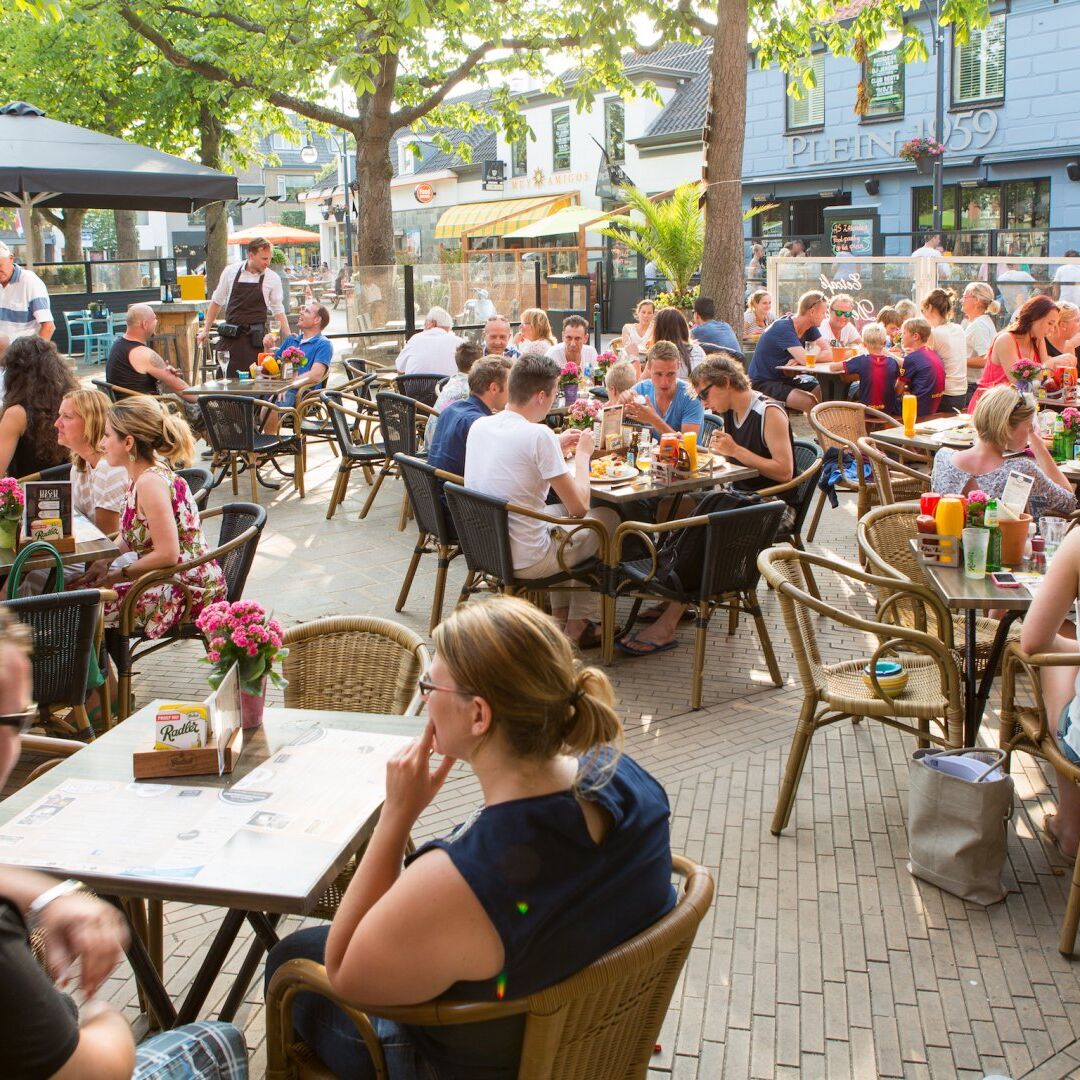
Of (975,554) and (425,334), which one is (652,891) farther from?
(425,334)

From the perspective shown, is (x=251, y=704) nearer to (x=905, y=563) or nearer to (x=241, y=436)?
(x=905, y=563)

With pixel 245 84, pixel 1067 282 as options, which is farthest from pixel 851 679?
pixel 245 84

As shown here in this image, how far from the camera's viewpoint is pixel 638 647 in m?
5.96

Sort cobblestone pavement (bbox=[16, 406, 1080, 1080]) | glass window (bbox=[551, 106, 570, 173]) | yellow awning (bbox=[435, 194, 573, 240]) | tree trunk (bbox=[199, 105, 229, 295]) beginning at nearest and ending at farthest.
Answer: cobblestone pavement (bbox=[16, 406, 1080, 1080]) → tree trunk (bbox=[199, 105, 229, 295]) → yellow awning (bbox=[435, 194, 573, 240]) → glass window (bbox=[551, 106, 570, 173])

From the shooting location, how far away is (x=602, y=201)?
33.9 m

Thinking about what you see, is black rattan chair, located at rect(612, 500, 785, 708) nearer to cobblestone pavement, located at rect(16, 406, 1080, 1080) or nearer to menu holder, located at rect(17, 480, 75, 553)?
cobblestone pavement, located at rect(16, 406, 1080, 1080)

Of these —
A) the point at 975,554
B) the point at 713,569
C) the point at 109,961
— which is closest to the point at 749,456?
the point at 713,569

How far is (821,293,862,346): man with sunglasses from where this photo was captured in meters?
12.5

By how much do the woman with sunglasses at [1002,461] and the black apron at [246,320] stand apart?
8065 mm

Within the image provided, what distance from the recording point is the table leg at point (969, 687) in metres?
4.14

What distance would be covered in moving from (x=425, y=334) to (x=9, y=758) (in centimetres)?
875

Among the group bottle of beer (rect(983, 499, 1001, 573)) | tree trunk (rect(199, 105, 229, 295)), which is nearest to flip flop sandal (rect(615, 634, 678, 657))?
bottle of beer (rect(983, 499, 1001, 573))

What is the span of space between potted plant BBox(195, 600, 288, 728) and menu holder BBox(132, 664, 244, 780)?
83 mm

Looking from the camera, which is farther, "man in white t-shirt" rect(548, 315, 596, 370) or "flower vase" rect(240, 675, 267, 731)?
"man in white t-shirt" rect(548, 315, 596, 370)
